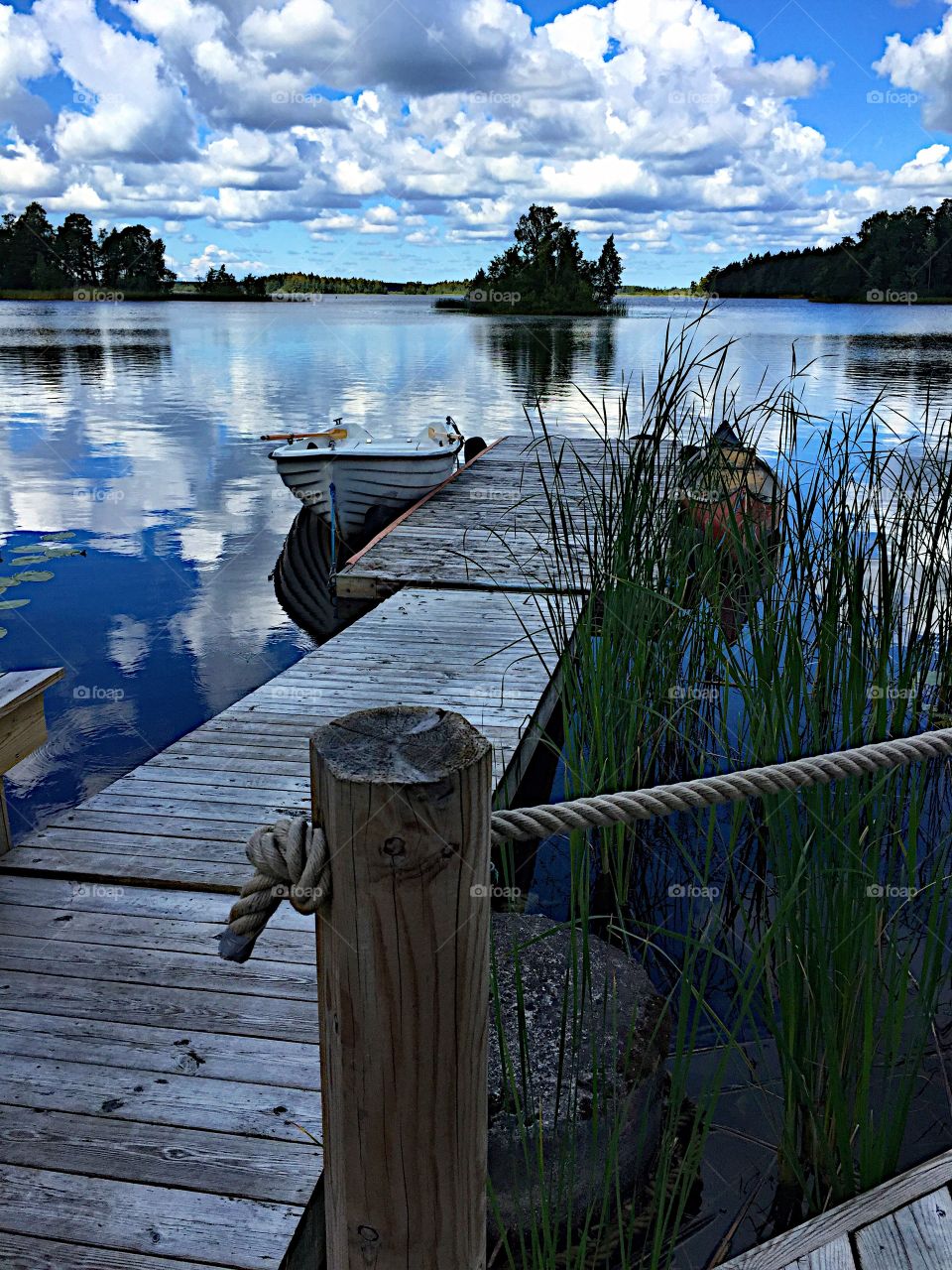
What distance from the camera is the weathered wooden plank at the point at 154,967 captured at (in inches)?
89.1

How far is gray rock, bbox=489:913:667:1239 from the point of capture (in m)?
1.95

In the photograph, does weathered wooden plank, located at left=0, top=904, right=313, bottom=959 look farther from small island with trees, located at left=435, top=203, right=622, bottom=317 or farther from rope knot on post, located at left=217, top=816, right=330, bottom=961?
small island with trees, located at left=435, top=203, right=622, bottom=317

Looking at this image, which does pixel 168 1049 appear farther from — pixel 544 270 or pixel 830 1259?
pixel 544 270

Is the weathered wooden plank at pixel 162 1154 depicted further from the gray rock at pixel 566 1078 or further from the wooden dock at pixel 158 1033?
the gray rock at pixel 566 1078

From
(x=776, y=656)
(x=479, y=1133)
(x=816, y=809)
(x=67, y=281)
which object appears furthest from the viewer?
(x=67, y=281)

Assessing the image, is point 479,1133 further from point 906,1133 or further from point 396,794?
point 906,1133

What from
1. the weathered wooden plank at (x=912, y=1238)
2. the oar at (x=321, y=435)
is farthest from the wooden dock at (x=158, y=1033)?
the oar at (x=321, y=435)

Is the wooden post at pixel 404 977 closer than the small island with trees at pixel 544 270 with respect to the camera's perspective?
Yes

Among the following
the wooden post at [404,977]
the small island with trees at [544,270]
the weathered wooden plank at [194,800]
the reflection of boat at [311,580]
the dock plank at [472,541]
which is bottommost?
the reflection of boat at [311,580]

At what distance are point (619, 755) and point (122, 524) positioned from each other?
9.16m

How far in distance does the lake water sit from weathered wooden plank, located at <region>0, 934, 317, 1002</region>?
190 centimetres

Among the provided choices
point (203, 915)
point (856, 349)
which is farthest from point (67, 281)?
point (203, 915)

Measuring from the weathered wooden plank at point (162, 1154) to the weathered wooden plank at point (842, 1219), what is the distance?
77 cm

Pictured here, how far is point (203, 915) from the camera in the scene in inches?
100
